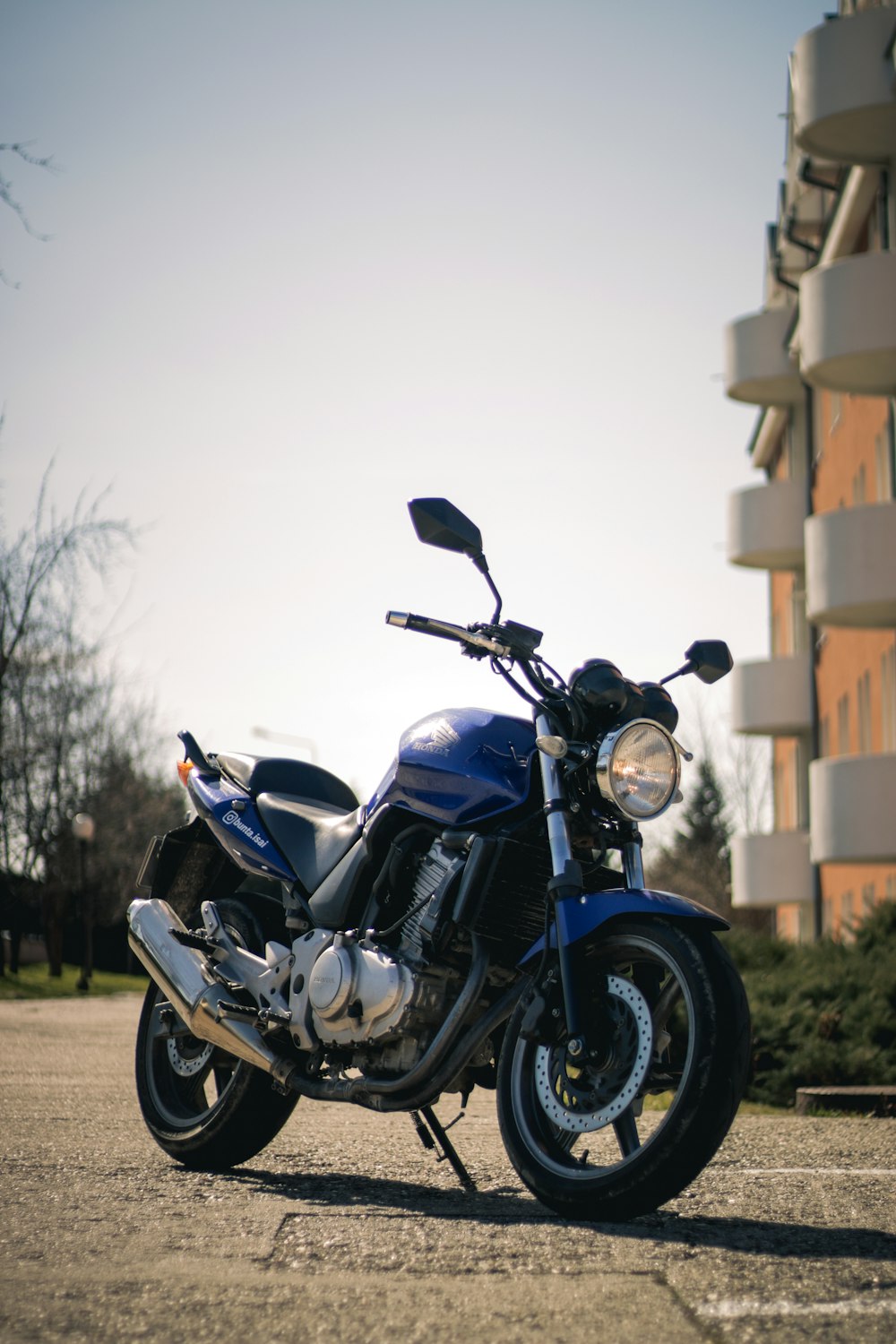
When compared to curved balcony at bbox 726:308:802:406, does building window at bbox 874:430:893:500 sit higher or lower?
lower

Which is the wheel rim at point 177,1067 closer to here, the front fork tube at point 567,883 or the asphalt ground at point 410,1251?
the asphalt ground at point 410,1251

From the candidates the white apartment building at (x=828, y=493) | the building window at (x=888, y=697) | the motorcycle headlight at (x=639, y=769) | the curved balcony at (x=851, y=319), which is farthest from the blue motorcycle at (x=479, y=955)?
the building window at (x=888, y=697)

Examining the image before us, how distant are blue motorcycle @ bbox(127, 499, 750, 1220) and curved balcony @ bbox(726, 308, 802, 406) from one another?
83.7 ft

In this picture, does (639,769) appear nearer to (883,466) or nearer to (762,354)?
(883,466)

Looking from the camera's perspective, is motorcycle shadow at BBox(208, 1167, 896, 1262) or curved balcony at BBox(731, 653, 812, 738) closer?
motorcycle shadow at BBox(208, 1167, 896, 1262)

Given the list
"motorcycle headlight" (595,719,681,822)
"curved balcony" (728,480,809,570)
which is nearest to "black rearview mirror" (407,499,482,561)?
"motorcycle headlight" (595,719,681,822)

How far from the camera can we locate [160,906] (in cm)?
659

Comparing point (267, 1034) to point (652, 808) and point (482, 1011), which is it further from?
point (652, 808)

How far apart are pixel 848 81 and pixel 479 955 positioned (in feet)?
59.8

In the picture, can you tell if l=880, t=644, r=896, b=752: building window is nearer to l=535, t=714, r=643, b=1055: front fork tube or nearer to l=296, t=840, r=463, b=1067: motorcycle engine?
l=296, t=840, r=463, b=1067: motorcycle engine

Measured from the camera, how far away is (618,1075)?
4.60 m

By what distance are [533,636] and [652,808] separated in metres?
0.81

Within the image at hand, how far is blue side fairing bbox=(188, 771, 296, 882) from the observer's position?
20.0ft

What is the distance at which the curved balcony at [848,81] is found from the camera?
20.6 metres
